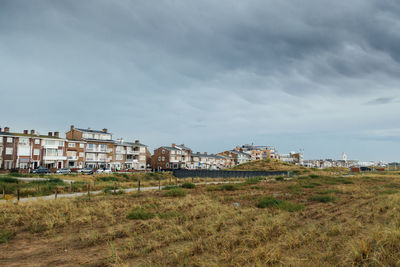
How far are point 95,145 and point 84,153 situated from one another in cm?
412

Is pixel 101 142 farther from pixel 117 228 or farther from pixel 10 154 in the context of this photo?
pixel 117 228

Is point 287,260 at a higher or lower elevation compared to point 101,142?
lower

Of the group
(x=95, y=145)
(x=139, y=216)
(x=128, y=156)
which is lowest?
(x=139, y=216)

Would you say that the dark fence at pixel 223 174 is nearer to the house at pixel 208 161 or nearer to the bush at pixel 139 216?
the house at pixel 208 161

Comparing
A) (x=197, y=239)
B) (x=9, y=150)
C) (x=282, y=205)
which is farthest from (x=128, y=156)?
(x=197, y=239)

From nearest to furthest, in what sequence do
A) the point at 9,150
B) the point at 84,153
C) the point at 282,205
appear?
the point at 282,205, the point at 9,150, the point at 84,153

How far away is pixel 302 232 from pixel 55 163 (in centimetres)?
7104

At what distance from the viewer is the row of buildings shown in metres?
59.1

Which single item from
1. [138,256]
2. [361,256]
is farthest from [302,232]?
[138,256]

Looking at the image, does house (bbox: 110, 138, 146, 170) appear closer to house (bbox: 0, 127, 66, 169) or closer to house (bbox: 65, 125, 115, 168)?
house (bbox: 65, 125, 115, 168)

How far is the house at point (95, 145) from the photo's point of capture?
75312 mm

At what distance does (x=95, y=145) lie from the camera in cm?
7662

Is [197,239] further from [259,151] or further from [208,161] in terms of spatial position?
[259,151]

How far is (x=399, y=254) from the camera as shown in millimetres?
6211
